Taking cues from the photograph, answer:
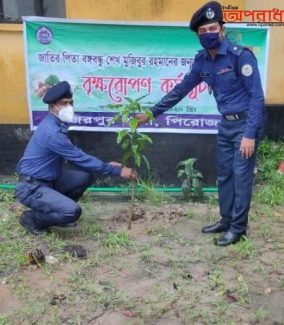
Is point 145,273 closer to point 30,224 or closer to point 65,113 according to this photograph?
point 30,224

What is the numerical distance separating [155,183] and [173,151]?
407 millimetres

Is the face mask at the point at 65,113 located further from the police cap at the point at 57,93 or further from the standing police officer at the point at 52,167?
the police cap at the point at 57,93

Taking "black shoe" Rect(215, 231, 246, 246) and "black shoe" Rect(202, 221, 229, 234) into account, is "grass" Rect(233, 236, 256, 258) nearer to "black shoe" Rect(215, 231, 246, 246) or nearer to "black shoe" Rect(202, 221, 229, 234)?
"black shoe" Rect(215, 231, 246, 246)

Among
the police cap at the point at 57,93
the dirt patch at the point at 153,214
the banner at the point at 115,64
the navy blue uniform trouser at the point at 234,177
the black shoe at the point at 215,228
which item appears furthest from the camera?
the banner at the point at 115,64

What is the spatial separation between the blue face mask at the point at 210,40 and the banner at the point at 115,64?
139 cm

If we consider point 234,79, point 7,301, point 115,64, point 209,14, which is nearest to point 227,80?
point 234,79

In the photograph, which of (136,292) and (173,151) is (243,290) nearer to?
(136,292)

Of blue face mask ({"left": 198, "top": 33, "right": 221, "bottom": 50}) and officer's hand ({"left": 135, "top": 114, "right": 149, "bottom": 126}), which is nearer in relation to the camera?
blue face mask ({"left": 198, "top": 33, "right": 221, "bottom": 50})

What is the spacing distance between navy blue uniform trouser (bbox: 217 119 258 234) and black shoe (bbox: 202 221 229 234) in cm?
A: 4

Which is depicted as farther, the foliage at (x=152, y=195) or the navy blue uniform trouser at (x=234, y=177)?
the foliage at (x=152, y=195)

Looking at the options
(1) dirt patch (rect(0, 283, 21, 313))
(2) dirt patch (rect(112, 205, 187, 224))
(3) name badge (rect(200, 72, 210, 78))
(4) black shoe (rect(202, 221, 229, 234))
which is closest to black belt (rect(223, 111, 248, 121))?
(3) name badge (rect(200, 72, 210, 78))

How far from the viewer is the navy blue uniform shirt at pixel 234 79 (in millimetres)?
3652

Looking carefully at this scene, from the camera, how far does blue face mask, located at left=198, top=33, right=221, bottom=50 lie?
3.66m

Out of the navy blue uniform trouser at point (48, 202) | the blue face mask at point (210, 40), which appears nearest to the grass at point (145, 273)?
the navy blue uniform trouser at point (48, 202)
